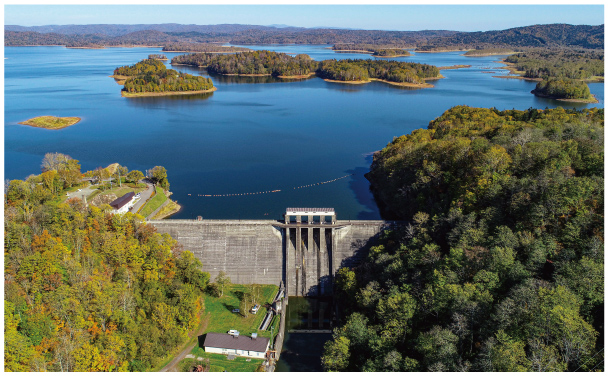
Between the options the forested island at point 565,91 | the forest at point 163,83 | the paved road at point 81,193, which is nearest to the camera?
the paved road at point 81,193

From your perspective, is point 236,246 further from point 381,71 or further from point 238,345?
point 381,71

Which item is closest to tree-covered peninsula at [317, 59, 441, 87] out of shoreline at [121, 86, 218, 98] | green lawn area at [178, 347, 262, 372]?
shoreline at [121, 86, 218, 98]

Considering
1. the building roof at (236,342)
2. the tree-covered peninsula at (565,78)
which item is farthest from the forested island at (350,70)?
the building roof at (236,342)

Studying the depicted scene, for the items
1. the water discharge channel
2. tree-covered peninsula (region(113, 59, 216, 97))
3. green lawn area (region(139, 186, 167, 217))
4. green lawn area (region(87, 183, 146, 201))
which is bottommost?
the water discharge channel

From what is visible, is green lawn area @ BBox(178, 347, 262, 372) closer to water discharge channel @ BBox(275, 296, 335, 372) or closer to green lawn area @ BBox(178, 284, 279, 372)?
green lawn area @ BBox(178, 284, 279, 372)

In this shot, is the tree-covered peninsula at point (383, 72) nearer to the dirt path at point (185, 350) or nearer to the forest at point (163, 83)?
the forest at point (163, 83)

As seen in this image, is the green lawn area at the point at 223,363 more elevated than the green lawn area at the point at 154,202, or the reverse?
the green lawn area at the point at 154,202
